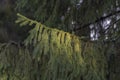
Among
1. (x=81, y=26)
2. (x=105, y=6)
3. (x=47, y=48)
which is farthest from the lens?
(x=81, y=26)

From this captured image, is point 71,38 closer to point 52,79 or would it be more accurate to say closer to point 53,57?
point 53,57

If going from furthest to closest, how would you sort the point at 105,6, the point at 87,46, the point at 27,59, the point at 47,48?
the point at 105,6, the point at 27,59, the point at 87,46, the point at 47,48

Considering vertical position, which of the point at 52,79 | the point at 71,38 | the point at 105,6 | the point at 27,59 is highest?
the point at 105,6

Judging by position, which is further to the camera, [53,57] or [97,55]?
[97,55]

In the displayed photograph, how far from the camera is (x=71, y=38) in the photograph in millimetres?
2215

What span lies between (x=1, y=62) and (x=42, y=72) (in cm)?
34

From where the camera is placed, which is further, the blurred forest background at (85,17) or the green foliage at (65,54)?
the blurred forest background at (85,17)

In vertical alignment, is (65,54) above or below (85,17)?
below

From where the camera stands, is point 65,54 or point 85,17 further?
point 85,17

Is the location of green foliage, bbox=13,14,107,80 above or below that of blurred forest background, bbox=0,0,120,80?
below

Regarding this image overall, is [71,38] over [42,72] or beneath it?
over

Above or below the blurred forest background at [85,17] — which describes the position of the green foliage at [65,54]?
below

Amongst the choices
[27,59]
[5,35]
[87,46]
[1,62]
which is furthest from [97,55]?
[5,35]

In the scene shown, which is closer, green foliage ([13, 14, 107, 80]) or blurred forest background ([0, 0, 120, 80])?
green foliage ([13, 14, 107, 80])
